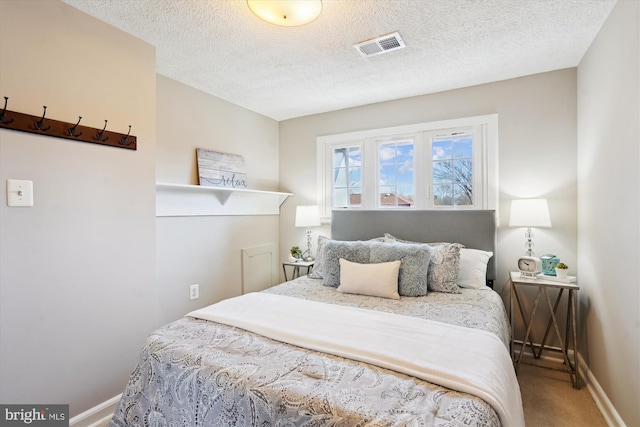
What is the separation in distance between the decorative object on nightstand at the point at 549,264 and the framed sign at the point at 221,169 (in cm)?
283

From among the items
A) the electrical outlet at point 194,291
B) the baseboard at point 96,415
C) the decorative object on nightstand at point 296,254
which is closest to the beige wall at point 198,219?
the electrical outlet at point 194,291

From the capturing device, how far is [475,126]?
9.50 ft

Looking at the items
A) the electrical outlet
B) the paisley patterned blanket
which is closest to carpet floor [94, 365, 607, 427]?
the paisley patterned blanket

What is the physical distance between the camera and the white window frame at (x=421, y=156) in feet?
9.24

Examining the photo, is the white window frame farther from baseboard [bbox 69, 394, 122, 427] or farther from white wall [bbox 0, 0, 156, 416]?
baseboard [bbox 69, 394, 122, 427]

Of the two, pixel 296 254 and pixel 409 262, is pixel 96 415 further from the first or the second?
pixel 409 262

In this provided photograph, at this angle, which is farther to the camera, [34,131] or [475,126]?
[475,126]

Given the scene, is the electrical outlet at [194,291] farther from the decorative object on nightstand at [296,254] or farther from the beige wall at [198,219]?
the decorative object on nightstand at [296,254]

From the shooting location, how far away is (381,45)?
215 centimetres

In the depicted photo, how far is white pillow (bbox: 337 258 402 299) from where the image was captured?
87.1 inches

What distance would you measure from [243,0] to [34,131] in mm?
1288

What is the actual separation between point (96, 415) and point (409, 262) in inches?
87.1

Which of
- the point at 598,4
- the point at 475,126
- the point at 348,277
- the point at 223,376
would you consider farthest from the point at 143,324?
the point at 598,4

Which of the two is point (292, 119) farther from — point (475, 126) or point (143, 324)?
point (143, 324)
